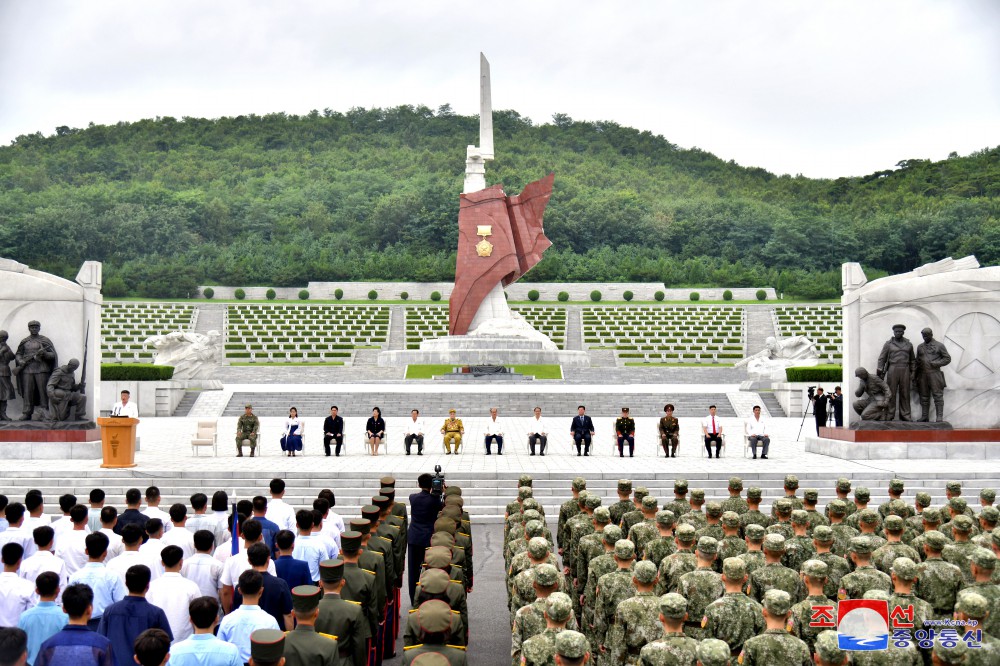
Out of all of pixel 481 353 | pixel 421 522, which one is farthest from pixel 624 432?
pixel 481 353

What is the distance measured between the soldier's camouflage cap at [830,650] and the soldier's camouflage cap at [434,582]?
5.76ft

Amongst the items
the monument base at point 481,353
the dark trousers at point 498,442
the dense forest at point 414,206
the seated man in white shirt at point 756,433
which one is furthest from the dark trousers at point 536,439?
the dense forest at point 414,206

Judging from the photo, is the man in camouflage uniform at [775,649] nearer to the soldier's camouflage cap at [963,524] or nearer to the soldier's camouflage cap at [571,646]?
the soldier's camouflage cap at [571,646]

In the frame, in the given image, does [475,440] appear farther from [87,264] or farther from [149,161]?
[149,161]

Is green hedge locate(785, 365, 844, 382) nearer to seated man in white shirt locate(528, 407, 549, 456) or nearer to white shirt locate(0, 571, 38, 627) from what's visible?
seated man in white shirt locate(528, 407, 549, 456)

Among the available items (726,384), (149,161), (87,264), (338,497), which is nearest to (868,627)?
(338,497)

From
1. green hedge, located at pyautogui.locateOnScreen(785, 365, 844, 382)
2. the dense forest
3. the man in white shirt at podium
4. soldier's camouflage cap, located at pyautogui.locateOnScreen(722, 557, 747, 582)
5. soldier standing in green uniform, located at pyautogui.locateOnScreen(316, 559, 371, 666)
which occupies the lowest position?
soldier standing in green uniform, located at pyautogui.locateOnScreen(316, 559, 371, 666)

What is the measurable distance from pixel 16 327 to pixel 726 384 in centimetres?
2080

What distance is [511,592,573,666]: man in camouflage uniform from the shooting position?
4.06 m

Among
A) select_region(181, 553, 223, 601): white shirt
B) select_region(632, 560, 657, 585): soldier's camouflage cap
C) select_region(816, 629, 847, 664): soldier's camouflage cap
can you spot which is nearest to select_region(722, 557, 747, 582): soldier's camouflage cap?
select_region(632, 560, 657, 585): soldier's camouflage cap

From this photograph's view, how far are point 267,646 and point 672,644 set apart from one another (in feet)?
5.16

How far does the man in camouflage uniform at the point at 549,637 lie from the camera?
160 inches

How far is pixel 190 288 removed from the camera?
53.6m

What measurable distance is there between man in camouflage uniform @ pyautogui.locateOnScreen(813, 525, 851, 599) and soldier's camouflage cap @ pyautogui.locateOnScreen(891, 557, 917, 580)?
0.90m
